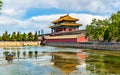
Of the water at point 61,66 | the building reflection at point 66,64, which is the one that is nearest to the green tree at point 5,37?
the water at point 61,66

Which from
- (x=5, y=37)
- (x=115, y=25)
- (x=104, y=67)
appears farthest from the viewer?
(x=5, y=37)

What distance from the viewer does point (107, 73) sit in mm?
25688

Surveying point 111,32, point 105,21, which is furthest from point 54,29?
point 111,32

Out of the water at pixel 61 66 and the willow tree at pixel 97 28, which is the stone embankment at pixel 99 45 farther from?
the water at pixel 61 66

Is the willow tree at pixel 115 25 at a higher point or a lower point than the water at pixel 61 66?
higher

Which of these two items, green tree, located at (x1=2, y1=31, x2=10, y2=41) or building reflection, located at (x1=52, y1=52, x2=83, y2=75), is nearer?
building reflection, located at (x1=52, y1=52, x2=83, y2=75)

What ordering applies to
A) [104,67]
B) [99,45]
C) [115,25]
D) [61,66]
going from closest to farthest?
[104,67]
[61,66]
[115,25]
[99,45]

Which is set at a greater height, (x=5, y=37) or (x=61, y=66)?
(x=5, y=37)

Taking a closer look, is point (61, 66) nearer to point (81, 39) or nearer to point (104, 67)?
point (104, 67)

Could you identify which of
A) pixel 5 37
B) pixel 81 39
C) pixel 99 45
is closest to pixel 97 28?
pixel 99 45

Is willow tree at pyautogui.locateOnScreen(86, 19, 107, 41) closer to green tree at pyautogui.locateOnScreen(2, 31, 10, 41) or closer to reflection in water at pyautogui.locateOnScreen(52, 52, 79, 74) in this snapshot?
reflection in water at pyautogui.locateOnScreen(52, 52, 79, 74)

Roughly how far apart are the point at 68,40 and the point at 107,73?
77543 millimetres

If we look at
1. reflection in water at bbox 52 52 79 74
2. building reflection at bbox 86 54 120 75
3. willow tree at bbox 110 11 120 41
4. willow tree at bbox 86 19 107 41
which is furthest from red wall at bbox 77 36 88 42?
building reflection at bbox 86 54 120 75

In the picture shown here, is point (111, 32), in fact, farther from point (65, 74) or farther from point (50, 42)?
point (50, 42)
